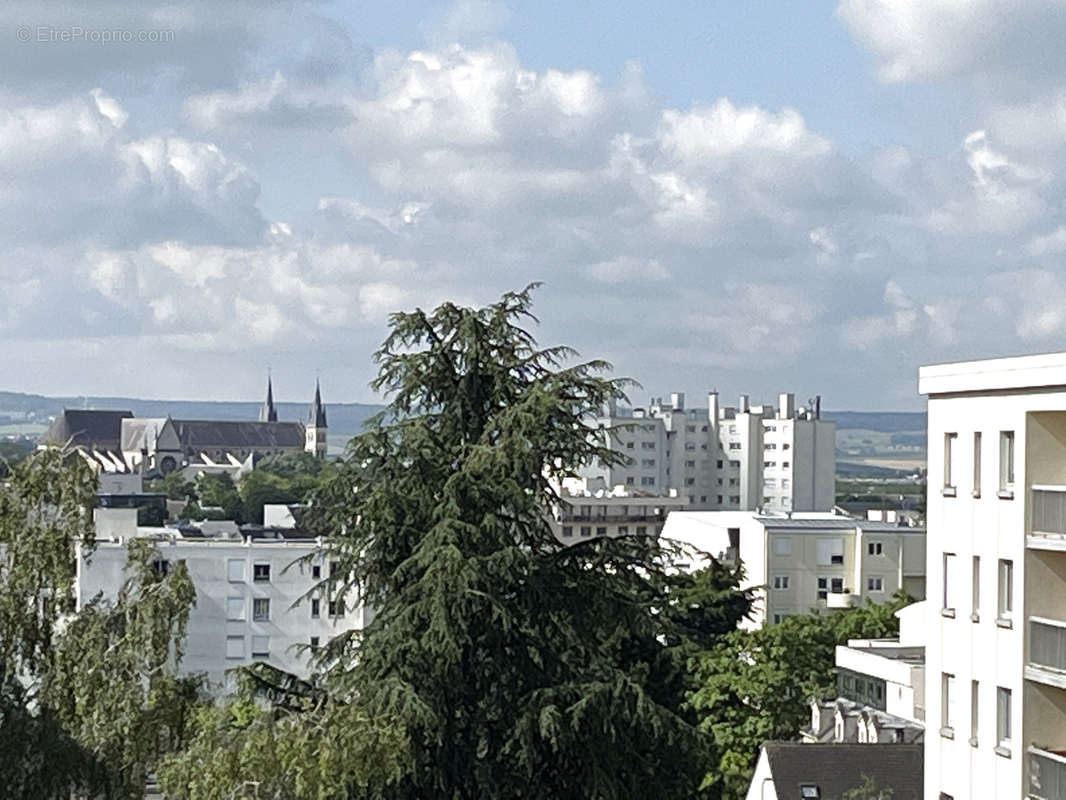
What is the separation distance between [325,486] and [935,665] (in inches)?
441

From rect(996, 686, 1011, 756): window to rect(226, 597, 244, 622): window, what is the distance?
70359mm

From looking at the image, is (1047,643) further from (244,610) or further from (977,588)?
(244,610)

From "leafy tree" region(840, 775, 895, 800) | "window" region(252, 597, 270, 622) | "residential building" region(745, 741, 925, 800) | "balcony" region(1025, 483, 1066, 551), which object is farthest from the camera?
"window" region(252, 597, 270, 622)

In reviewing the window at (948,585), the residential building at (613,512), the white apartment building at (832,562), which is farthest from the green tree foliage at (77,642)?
the residential building at (613,512)

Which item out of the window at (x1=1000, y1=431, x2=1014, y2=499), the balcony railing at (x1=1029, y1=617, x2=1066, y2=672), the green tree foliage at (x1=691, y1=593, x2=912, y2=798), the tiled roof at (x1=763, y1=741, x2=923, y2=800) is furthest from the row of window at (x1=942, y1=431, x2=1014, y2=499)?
the green tree foliage at (x1=691, y1=593, x2=912, y2=798)

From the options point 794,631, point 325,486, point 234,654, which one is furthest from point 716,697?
point 234,654

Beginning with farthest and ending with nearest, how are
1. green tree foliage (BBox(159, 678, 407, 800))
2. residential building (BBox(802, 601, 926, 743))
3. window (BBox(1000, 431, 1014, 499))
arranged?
residential building (BBox(802, 601, 926, 743)), green tree foliage (BBox(159, 678, 407, 800)), window (BBox(1000, 431, 1014, 499))

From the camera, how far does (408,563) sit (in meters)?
33.1

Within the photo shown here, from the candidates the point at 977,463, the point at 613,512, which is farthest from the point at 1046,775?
the point at 613,512

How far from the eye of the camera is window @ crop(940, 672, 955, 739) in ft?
Answer: 101

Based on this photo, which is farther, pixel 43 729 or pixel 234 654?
pixel 234 654

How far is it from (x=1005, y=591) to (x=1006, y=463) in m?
1.86

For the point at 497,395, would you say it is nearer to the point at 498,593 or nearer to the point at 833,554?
the point at 498,593

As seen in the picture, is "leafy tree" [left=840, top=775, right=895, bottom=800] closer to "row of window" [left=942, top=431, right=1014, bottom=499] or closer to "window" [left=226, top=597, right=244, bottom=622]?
"row of window" [left=942, top=431, right=1014, bottom=499]
